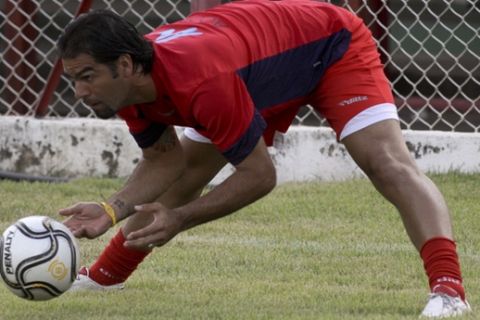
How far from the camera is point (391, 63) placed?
9938mm

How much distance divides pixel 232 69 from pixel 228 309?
3.28ft

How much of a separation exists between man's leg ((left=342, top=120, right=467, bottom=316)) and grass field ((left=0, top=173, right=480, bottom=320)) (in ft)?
0.57

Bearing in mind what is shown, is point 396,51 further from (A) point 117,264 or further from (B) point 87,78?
(B) point 87,78

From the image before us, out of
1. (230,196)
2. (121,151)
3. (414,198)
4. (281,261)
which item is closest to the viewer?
(230,196)

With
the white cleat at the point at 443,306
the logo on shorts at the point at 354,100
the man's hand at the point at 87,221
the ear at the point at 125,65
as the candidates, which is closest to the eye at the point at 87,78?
the ear at the point at 125,65

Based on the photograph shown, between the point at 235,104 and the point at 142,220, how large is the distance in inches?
46.0

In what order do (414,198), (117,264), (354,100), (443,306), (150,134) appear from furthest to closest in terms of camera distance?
(117,264)
(150,134)
(354,100)
(414,198)
(443,306)

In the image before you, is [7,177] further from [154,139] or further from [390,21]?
[154,139]

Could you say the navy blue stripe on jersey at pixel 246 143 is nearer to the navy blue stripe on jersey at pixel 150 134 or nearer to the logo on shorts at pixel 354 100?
the logo on shorts at pixel 354 100

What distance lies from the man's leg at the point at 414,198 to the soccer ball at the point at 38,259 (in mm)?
1137

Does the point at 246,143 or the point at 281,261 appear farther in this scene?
the point at 281,261

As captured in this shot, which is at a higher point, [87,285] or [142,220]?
[142,220]

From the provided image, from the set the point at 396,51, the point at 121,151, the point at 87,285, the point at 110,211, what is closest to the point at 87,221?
the point at 110,211

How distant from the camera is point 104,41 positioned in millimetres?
5230
